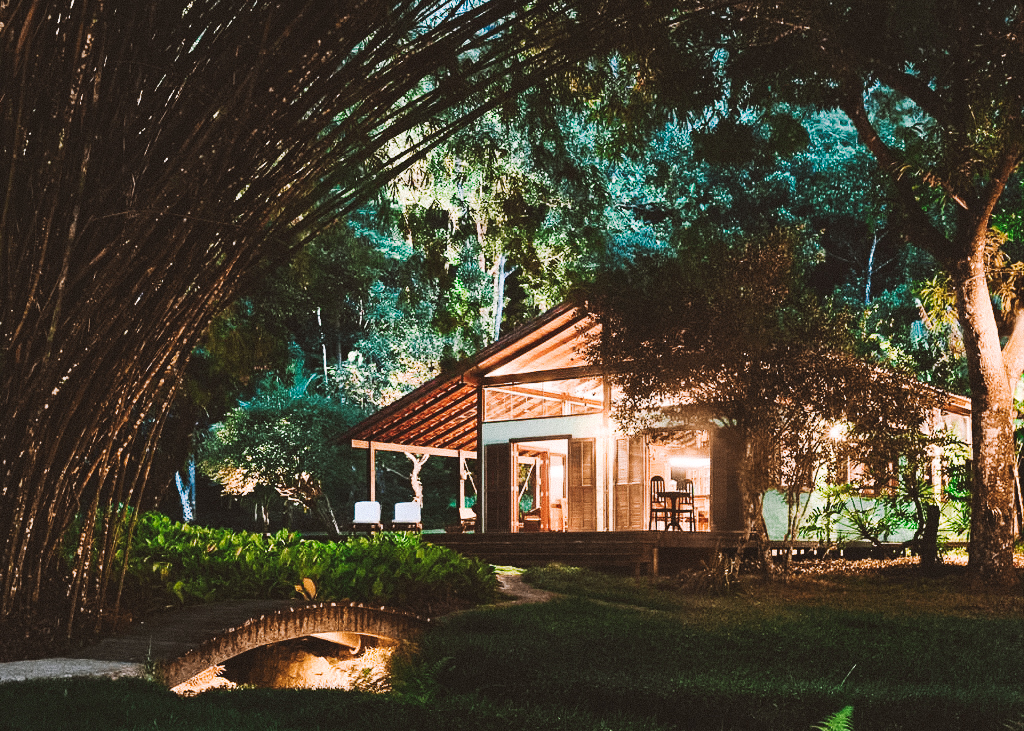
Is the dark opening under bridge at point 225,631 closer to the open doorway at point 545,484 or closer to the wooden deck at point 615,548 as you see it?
the wooden deck at point 615,548

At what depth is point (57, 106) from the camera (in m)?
4.25

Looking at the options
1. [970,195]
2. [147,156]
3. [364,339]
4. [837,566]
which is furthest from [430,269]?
[364,339]

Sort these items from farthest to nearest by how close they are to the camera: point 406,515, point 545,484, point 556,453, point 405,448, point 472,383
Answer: point 405,448 → point 406,515 → point 556,453 → point 545,484 → point 472,383

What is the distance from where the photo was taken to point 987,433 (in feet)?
40.3

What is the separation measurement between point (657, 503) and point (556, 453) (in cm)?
385

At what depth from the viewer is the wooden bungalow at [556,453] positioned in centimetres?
1708

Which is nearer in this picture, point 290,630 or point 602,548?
point 290,630

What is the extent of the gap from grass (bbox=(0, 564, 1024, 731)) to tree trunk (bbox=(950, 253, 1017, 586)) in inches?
71.3

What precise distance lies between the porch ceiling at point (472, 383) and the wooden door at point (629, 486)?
6.13ft

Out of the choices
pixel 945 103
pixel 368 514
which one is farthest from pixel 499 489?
pixel 945 103

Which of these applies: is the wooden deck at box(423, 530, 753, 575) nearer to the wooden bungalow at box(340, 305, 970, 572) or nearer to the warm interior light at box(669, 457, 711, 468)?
the wooden bungalow at box(340, 305, 970, 572)

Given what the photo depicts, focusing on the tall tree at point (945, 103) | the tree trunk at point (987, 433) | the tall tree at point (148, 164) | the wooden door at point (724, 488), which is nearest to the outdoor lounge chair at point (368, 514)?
the wooden door at point (724, 488)

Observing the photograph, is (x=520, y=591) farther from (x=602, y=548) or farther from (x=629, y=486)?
(x=629, y=486)

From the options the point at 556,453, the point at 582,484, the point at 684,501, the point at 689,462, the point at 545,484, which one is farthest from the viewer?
the point at 556,453
